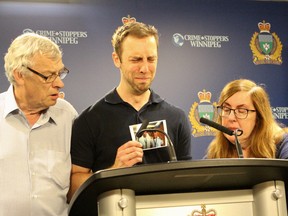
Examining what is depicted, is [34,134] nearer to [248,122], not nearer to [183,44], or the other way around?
[248,122]

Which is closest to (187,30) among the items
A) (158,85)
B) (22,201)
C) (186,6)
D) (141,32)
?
(186,6)

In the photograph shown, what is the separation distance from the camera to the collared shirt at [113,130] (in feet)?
7.50

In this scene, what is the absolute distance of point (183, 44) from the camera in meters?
4.67

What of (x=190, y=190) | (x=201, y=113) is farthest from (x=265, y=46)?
(x=190, y=190)

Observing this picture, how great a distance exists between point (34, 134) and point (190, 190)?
110cm

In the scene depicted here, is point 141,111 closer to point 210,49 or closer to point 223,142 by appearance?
point 223,142

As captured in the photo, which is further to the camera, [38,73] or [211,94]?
[211,94]

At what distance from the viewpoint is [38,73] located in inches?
87.8

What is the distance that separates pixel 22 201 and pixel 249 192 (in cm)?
108

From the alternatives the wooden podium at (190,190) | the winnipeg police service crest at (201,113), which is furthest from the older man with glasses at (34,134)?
the winnipeg police service crest at (201,113)

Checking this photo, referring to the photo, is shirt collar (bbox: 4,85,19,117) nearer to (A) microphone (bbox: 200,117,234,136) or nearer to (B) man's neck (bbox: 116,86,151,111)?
(B) man's neck (bbox: 116,86,151,111)

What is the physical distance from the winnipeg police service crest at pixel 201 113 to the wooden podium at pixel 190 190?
3240 millimetres

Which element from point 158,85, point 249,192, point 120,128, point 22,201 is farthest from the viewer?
point 158,85

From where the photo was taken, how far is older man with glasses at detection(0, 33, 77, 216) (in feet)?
6.79
